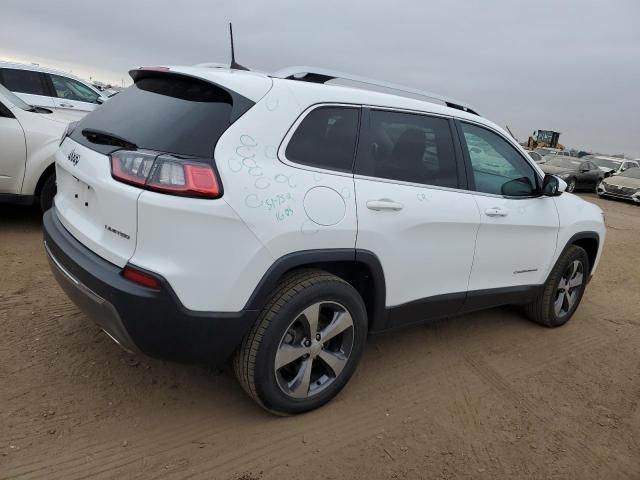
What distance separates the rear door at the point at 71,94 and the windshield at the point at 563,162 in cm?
1719

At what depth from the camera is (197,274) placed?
224cm

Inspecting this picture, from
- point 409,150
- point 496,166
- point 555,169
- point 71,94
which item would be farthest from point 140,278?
point 555,169

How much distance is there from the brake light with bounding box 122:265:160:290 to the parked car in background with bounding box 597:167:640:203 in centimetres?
1988

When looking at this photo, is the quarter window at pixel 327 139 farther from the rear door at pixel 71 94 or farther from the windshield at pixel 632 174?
the windshield at pixel 632 174

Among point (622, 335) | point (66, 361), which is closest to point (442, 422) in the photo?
point (66, 361)

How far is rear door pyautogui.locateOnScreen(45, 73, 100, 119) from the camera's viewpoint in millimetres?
9367

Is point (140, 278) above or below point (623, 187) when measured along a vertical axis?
above

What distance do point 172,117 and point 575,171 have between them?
67.8ft

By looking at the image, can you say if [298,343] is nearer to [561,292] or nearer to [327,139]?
[327,139]

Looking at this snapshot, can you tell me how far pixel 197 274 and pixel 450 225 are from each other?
1638mm

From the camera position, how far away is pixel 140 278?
223 centimetres

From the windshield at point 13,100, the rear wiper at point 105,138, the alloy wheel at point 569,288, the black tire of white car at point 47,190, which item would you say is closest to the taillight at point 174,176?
the rear wiper at point 105,138

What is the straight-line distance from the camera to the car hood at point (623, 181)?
60.5 feet

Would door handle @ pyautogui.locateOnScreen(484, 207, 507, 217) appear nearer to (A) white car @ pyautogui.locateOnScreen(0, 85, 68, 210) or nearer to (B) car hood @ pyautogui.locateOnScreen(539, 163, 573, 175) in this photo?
(A) white car @ pyautogui.locateOnScreen(0, 85, 68, 210)
